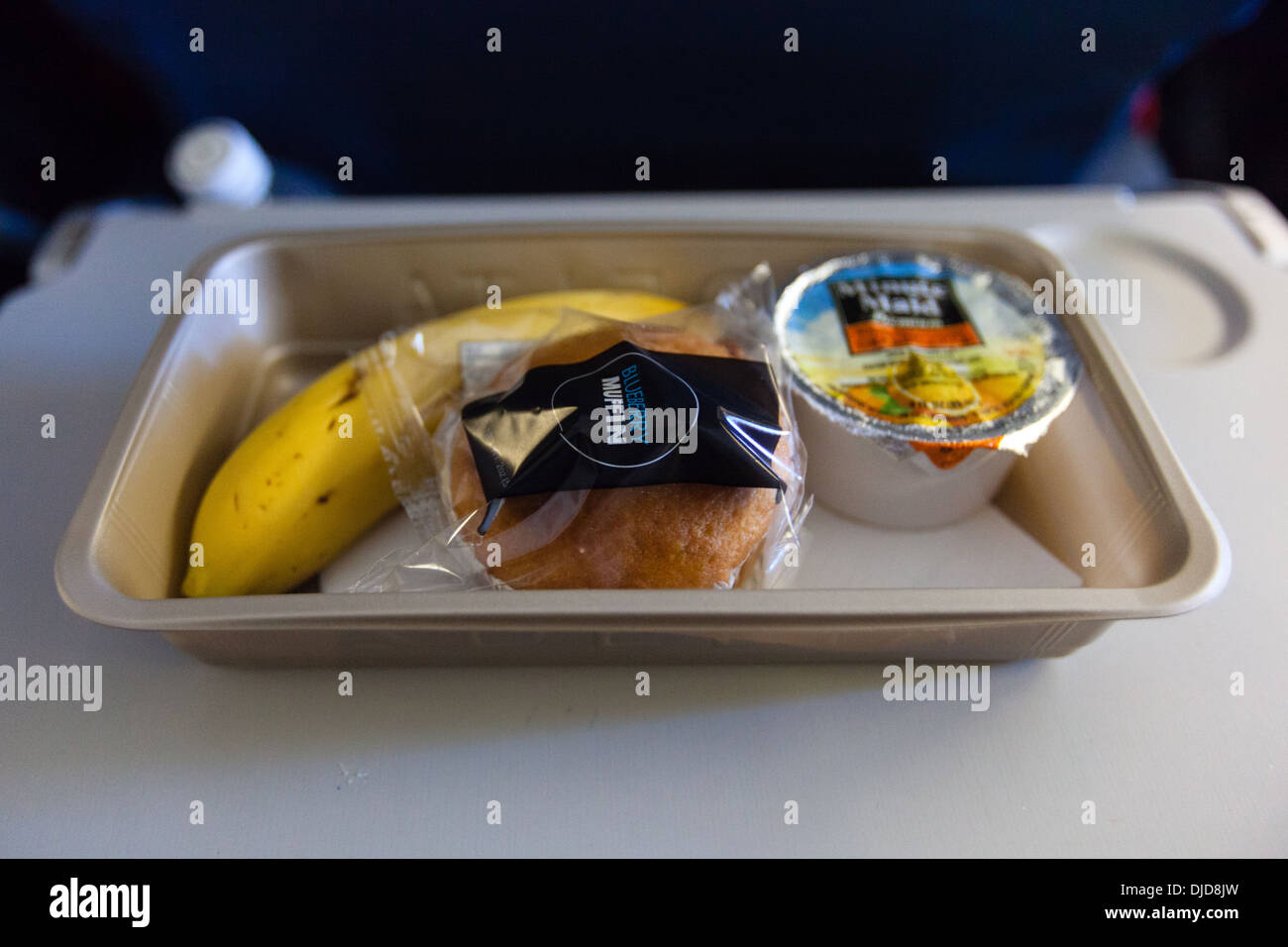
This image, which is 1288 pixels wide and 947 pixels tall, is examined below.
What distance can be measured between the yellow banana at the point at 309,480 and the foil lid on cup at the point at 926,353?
7.3 inches

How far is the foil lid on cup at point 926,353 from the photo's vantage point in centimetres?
72

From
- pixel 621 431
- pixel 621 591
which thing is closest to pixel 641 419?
pixel 621 431

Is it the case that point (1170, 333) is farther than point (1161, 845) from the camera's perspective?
Yes

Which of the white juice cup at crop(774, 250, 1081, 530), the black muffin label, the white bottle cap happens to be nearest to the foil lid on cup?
the white juice cup at crop(774, 250, 1081, 530)

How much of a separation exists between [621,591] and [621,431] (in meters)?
0.13

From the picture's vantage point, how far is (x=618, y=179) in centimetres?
142

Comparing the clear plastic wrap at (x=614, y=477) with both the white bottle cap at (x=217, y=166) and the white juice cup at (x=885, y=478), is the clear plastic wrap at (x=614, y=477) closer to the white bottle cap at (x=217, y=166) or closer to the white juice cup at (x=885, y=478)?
the white juice cup at (x=885, y=478)

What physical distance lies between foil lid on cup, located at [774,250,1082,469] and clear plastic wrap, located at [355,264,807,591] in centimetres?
8

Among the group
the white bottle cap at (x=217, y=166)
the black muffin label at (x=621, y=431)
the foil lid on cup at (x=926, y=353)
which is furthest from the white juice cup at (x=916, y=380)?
the white bottle cap at (x=217, y=166)

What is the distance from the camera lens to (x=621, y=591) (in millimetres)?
577

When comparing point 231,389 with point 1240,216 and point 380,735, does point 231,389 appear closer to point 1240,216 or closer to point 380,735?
point 380,735

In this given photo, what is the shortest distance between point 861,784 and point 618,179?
3.61ft

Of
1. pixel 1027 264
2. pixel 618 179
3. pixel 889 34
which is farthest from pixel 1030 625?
pixel 618 179

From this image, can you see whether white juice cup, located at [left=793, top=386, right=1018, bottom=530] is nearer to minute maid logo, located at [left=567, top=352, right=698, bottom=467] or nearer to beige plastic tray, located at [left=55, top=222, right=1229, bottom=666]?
beige plastic tray, located at [left=55, top=222, right=1229, bottom=666]
